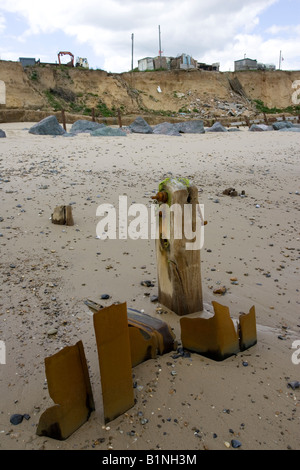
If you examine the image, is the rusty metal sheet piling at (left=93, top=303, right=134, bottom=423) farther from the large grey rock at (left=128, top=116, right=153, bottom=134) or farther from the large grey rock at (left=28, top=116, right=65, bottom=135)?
the large grey rock at (left=128, top=116, right=153, bottom=134)

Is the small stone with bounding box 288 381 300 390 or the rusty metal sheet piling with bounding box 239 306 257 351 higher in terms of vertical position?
the rusty metal sheet piling with bounding box 239 306 257 351

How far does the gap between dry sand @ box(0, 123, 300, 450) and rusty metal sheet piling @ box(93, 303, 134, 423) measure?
→ 94 millimetres

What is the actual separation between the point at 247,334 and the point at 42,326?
1.52 meters

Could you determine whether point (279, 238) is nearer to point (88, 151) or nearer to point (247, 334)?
point (247, 334)

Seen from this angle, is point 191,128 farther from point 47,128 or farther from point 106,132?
point 47,128

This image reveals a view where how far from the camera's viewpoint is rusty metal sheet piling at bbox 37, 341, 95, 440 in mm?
1910

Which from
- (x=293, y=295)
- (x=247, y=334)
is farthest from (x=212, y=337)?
(x=293, y=295)

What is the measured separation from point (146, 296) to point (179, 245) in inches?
29.5

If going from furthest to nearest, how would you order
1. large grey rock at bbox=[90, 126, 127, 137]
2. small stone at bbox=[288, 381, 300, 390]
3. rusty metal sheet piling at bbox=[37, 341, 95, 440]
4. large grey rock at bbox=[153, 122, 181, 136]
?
large grey rock at bbox=[153, 122, 181, 136] < large grey rock at bbox=[90, 126, 127, 137] < small stone at bbox=[288, 381, 300, 390] < rusty metal sheet piling at bbox=[37, 341, 95, 440]

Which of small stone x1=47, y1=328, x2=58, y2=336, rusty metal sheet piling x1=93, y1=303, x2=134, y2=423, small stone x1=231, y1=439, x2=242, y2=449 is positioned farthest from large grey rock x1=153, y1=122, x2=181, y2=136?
small stone x1=231, y1=439, x2=242, y2=449

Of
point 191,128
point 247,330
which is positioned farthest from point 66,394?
point 191,128

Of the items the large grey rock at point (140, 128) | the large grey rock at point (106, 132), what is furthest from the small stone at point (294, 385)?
the large grey rock at point (140, 128)

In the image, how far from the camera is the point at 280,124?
20547mm

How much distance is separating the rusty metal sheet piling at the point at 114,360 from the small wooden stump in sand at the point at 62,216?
2972 mm
